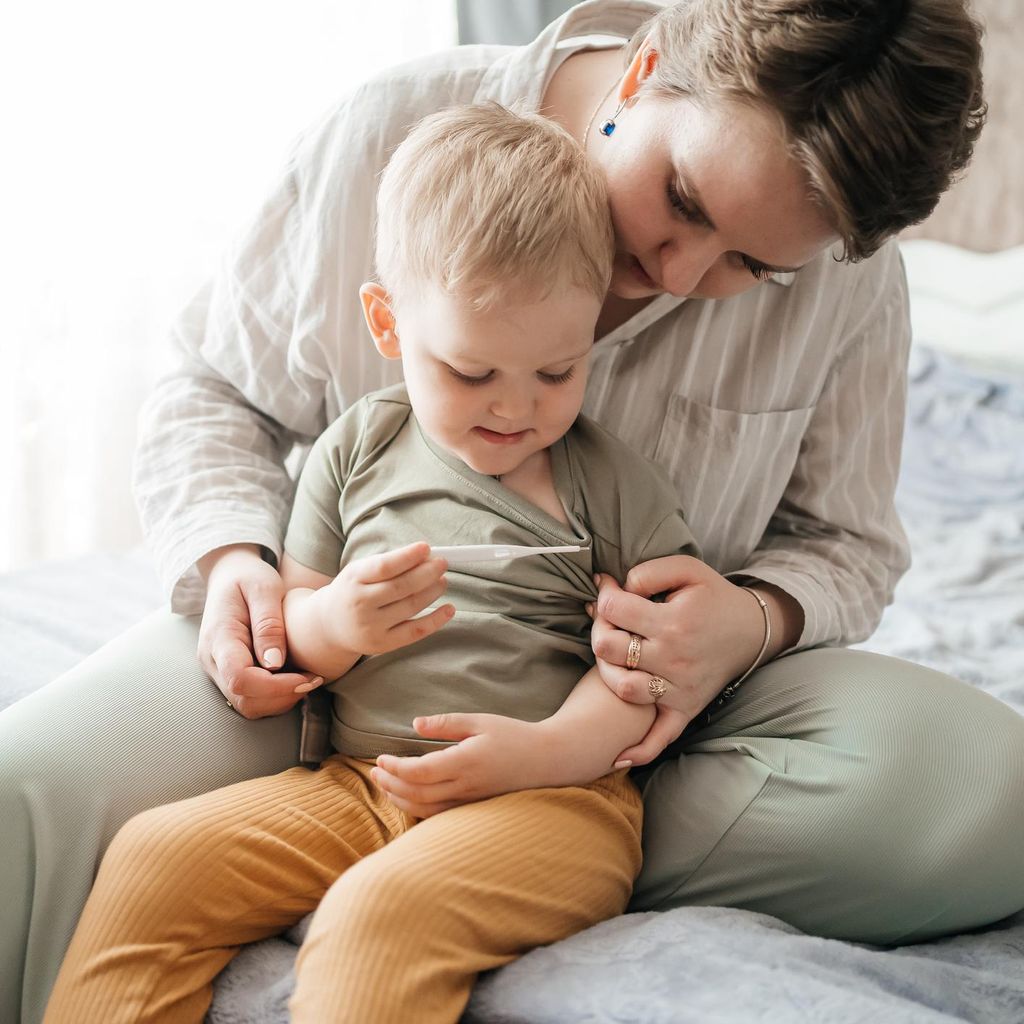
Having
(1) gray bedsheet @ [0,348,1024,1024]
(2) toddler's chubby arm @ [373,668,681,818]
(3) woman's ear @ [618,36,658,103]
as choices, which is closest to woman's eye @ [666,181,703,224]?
(3) woman's ear @ [618,36,658,103]

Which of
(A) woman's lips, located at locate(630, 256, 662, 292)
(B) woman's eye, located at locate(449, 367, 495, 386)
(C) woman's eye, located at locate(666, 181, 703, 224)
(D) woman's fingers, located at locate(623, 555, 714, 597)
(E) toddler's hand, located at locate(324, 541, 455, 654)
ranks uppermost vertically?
(C) woman's eye, located at locate(666, 181, 703, 224)

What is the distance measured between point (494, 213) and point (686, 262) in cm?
19

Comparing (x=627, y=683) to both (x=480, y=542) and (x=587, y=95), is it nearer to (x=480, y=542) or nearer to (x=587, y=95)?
(x=480, y=542)

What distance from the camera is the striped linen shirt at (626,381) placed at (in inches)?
49.3

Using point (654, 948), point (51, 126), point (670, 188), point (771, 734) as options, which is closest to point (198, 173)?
point (51, 126)

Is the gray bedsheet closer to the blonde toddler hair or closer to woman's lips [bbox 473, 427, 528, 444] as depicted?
woman's lips [bbox 473, 427, 528, 444]

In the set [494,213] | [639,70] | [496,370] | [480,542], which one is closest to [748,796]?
[480,542]

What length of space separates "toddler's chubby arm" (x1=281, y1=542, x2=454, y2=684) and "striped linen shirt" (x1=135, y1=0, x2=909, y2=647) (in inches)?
6.2

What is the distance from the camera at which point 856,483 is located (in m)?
1.33

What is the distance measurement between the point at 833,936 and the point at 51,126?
194cm

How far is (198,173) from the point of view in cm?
233

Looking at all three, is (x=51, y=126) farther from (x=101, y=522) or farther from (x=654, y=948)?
(x=654, y=948)

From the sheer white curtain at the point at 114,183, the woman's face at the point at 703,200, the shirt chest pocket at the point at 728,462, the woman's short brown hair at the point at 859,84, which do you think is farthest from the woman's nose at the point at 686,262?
the sheer white curtain at the point at 114,183

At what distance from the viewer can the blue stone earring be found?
1.10m
